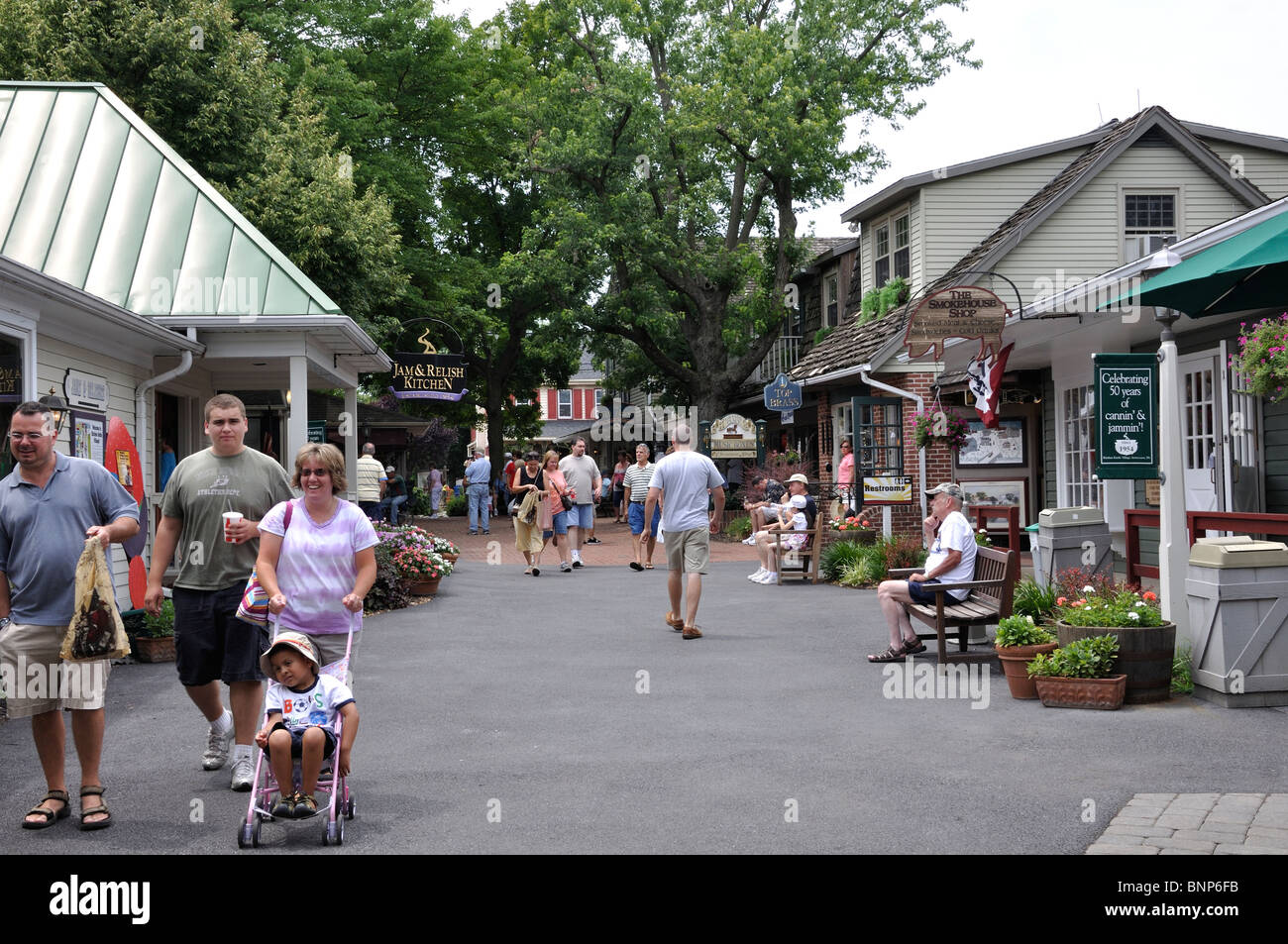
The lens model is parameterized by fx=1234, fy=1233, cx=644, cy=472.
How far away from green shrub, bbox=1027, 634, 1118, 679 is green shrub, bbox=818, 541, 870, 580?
28.5ft

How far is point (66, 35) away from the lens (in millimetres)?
19953

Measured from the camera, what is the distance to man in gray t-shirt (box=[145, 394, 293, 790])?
611 centimetres

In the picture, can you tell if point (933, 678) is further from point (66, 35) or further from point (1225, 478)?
point (66, 35)

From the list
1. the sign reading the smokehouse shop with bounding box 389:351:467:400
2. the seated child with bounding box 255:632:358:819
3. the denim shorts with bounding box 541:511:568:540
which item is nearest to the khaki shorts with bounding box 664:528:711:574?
the seated child with bounding box 255:632:358:819

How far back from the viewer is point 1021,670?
27.1ft

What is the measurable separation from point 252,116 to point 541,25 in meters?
13.9

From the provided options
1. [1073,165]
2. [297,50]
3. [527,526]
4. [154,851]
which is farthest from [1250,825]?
[297,50]

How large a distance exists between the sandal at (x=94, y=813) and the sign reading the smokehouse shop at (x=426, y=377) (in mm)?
14832

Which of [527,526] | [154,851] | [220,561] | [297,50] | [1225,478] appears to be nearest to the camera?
[154,851]

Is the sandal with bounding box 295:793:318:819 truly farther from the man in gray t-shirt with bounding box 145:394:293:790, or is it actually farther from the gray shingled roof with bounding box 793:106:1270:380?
the gray shingled roof with bounding box 793:106:1270:380

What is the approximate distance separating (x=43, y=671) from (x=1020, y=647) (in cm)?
594

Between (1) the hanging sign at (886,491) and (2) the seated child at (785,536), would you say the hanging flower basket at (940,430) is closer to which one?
(1) the hanging sign at (886,491)

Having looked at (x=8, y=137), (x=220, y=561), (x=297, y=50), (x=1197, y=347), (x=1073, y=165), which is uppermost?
(x=297, y=50)

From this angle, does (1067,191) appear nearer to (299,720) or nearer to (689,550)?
(689,550)
